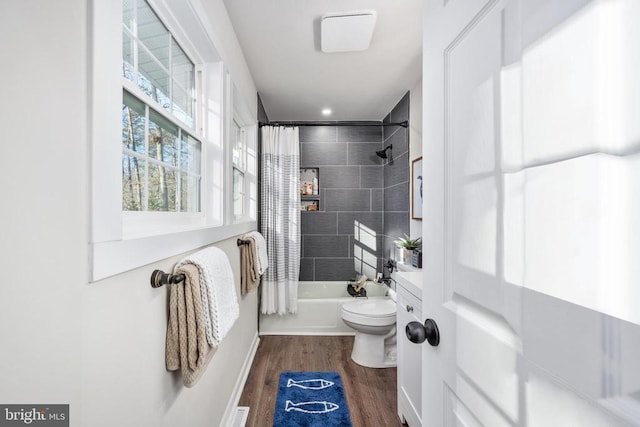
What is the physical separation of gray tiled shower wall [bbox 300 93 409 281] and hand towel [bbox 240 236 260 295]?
152 centimetres

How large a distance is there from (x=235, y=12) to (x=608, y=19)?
6.15ft

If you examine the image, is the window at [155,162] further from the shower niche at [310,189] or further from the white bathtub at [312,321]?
the shower niche at [310,189]

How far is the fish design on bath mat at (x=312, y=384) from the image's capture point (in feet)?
6.77

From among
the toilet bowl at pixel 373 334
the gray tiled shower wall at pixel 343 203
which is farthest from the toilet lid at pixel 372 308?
the gray tiled shower wall at pixel 343 203

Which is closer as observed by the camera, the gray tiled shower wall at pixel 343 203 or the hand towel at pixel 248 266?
the hand towel at pixel 248 266

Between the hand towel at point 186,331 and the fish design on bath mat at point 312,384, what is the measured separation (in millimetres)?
1342

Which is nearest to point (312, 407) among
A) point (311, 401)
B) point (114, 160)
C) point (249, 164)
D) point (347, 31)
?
point (311, 401)

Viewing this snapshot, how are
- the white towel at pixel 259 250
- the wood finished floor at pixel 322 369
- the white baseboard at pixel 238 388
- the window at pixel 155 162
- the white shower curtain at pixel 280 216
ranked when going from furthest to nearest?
the white shower curtain at pixel 280 216, the white towel at pixel 259 250, the wood finished floor at pixel 322 369, the white baseboard at pixel 238 388, the window at pixel 155 162

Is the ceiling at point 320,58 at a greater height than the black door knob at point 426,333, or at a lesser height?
greater

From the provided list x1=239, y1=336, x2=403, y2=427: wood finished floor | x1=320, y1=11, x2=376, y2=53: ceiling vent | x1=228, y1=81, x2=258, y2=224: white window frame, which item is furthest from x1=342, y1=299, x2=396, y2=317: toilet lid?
x1=320, y1=11, x2=376, y2=53: ceiling vent

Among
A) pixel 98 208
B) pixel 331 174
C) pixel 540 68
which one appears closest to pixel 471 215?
pixel 540 68

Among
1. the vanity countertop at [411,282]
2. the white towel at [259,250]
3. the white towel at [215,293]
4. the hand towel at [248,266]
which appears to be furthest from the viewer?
the white towel at [259,250]

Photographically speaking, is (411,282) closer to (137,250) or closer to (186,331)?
(186,331)

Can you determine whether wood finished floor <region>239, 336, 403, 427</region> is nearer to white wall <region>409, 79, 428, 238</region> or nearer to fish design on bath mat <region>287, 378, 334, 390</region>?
fish design on bath mat <region>287, 378, 334, 390</region>
